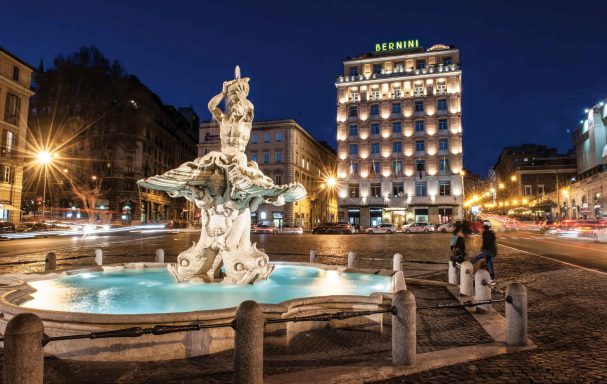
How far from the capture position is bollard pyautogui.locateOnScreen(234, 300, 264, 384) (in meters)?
3.97

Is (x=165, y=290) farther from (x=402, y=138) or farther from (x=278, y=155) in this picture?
(x=402, y=138)

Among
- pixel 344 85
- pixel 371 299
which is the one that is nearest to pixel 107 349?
pixel 371 299

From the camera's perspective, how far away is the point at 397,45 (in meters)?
63.7

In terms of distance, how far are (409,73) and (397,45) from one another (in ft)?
24.4

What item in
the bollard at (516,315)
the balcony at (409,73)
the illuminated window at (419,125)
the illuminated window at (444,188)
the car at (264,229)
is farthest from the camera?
the illuminated window at (419,125)

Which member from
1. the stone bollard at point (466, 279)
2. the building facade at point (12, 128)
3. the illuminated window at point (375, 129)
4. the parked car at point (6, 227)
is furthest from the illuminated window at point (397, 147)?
the stone bollard at point (466, 279)

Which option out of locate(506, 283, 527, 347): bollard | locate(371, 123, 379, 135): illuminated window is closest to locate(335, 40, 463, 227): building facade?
locate(371, 123, 379, 135): illuminated window

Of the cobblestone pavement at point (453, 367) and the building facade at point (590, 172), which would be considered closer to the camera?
the cobblestone pavement at point (453, 367)

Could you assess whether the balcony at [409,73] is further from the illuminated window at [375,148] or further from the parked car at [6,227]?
the parked car at [6,227]

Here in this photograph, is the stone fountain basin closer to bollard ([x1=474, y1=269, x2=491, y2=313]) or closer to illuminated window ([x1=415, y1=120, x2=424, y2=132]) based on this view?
bollard ([x1=474, y1=269, x2=491, y2=313])

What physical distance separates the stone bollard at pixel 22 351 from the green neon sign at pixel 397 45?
66220 mm

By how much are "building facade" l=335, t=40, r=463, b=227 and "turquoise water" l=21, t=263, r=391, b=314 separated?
4828 centimetres

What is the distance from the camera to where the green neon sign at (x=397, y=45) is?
207ft

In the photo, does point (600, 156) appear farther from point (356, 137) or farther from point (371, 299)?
point (371, 299)
